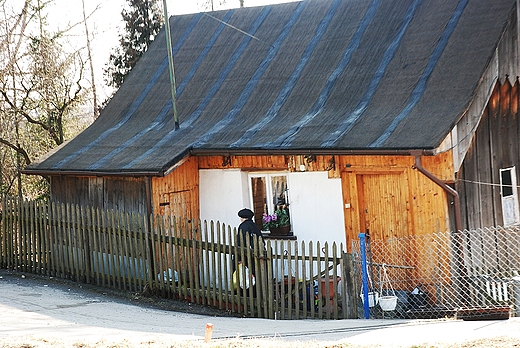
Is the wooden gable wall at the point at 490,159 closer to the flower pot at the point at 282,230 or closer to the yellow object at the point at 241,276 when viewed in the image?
the flower pot at the point at 282,230

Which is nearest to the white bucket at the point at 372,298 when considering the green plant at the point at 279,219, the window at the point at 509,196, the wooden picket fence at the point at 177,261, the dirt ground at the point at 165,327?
the wooden picket fence at the point at 177,261

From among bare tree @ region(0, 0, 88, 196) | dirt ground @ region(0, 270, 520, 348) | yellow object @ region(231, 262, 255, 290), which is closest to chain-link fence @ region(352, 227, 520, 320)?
yellow object @ region(231, 262, 255, 290)

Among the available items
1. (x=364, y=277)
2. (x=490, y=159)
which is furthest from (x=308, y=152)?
(x=490, y=159)

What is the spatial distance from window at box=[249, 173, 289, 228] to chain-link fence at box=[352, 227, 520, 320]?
249cm

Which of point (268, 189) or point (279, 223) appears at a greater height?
point (268, 189)

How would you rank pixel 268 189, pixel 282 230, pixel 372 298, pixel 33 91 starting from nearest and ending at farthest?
pixel 372 298, pixel 282 230, pixel 268 189, pixel 33 91

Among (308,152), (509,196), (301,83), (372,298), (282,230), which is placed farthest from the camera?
(301,83)

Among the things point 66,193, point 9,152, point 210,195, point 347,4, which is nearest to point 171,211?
point 210,195

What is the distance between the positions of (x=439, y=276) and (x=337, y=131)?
321 cm

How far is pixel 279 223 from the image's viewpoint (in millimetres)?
14617

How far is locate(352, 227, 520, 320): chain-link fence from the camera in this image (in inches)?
472

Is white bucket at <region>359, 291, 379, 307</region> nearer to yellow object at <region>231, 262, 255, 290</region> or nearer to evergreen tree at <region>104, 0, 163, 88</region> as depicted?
yellow object at <region>231, 262, 255, 290</region>

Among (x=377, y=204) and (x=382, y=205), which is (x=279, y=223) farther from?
(x=382, y=205)

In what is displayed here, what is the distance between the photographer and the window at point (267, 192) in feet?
48.5
